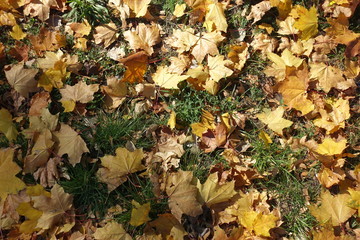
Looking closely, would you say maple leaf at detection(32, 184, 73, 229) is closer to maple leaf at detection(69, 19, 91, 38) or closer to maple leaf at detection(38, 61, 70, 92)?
maple leaf at detection(38, 61, 70, 92)

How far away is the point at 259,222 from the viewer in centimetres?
225

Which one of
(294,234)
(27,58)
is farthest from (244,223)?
(27,58)

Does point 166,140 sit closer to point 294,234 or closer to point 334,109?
point 294,234

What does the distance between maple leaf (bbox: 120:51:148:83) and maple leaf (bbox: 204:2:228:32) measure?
2.09ft

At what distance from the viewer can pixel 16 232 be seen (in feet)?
7.29

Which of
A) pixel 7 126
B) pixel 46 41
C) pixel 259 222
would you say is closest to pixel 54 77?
pixel 46 41

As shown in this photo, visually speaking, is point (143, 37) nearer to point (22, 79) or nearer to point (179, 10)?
point (179, 10)

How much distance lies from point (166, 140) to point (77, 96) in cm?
73

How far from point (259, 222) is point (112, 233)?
3.09 ft

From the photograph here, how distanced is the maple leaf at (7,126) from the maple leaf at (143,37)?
3.49ft

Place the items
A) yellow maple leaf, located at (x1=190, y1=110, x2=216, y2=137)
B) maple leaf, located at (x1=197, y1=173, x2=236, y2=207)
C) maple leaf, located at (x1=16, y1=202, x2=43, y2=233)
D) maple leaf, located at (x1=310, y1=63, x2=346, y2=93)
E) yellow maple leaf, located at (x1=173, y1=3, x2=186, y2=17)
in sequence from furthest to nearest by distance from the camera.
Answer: yellow maple leaf, located at (x1=173, y1=3, x2=186, y2=17) → maple leaf, located at (x1=310, y1=63, x2=346, y2=93) → yellow maple leaf, located at (x1=190, y1=110, x2=216, y2=137) → maple leaf, located at (x1=197, y1=173, x2=236, y2=207) → maple leaf, located at (x1=16, y1=202, x2=43, y2=233)

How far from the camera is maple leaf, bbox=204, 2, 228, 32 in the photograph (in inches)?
110

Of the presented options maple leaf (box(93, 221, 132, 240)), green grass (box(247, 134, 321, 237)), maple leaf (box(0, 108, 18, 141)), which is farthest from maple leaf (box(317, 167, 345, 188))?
maple leaf (box(0, 108, 18, 141))

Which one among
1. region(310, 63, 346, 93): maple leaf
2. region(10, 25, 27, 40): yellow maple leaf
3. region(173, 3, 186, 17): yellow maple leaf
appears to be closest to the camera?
region(310, 63, 346, 93): maple leaf
